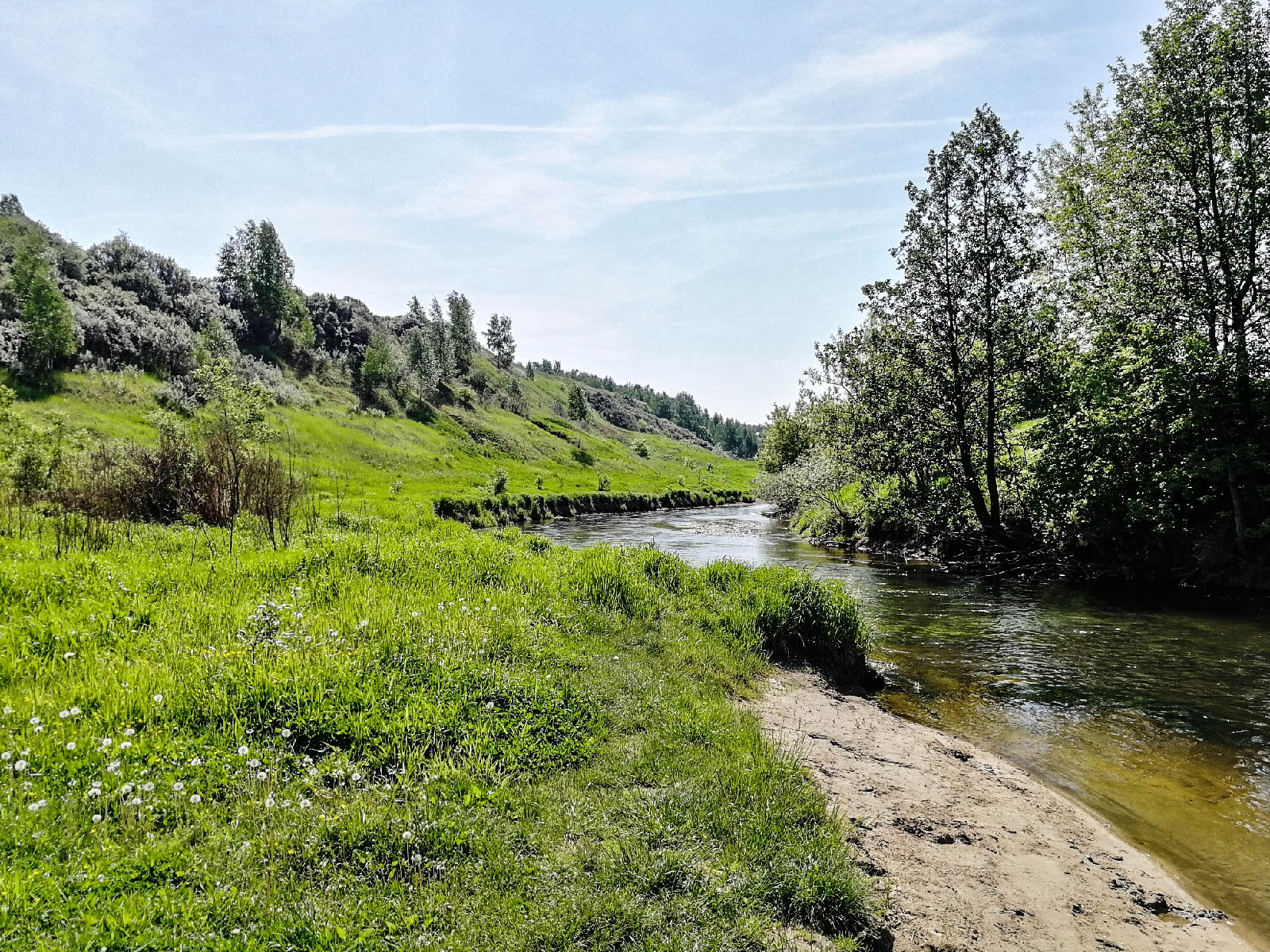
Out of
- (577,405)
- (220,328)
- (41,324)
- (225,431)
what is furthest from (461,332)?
(225,431)

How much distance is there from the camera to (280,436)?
63.2 metres

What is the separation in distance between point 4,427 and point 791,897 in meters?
27.7

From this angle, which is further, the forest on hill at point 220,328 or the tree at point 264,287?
the tree at point 264,287

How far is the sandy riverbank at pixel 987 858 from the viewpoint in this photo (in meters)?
5.36

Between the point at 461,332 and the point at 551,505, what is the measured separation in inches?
3811

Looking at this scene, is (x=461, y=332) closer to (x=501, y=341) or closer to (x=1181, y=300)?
(x=501, y=341)

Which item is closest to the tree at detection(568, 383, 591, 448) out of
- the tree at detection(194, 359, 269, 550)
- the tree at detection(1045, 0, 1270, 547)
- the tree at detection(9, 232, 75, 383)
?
the tree at detection(9, 232, 75, 383)

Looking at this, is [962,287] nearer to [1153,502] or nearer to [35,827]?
[1153,502]

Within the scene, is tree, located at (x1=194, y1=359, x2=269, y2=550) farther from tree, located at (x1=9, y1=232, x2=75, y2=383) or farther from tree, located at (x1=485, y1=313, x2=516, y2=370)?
tree, located at (x1=485, y1=313, x2=516, y2=370)

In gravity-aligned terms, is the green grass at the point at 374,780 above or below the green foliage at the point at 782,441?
below

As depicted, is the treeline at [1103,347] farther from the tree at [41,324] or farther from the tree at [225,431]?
the tree at [41,324]

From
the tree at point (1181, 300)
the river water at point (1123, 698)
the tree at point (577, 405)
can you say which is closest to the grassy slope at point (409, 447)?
the tree at point (577, 405)

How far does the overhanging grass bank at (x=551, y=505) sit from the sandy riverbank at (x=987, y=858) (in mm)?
33733

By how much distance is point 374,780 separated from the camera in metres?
5.88
